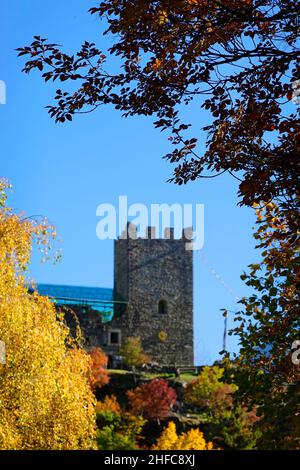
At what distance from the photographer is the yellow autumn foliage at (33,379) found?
13375 millimetres

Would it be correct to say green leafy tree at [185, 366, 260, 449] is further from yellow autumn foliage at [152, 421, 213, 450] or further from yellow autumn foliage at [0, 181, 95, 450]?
yellow autumn foliage at [0, 181, 95, 450]

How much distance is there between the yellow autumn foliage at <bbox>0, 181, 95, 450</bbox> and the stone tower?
31.6 metres

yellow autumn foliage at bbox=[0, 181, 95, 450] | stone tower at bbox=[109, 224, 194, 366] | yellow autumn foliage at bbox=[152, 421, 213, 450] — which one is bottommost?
yellow autumn foliage at bbox=[152, 421, 213, 450]

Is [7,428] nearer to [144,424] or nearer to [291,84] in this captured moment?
[291,84]

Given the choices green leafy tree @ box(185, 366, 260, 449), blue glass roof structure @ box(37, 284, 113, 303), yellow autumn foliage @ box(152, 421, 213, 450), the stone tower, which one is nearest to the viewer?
yellow autumn foliage @ box(152, 421, 213, 450)

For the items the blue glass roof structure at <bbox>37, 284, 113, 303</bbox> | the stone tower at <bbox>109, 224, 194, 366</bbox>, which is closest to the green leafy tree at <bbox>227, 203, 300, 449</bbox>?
the stone tower at <bbox>109, 224, 194, 366</bbox>

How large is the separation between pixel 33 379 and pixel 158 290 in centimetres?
3414

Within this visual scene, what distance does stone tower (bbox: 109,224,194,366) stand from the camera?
4612 cm

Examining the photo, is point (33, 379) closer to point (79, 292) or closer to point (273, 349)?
point (273, 349)

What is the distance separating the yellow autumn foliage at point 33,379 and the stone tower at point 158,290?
31.6m

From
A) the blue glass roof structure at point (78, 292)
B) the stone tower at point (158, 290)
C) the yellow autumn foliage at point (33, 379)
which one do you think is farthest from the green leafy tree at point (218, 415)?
the blue glass roof structure at point (78, 292)

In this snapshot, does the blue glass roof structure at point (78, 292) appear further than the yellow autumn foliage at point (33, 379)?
Yes

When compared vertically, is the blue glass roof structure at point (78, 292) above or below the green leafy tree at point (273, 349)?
above

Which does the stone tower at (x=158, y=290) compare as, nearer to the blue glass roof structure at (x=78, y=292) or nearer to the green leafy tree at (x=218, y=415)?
the blue glass roof structure at (x=78, y=292)
